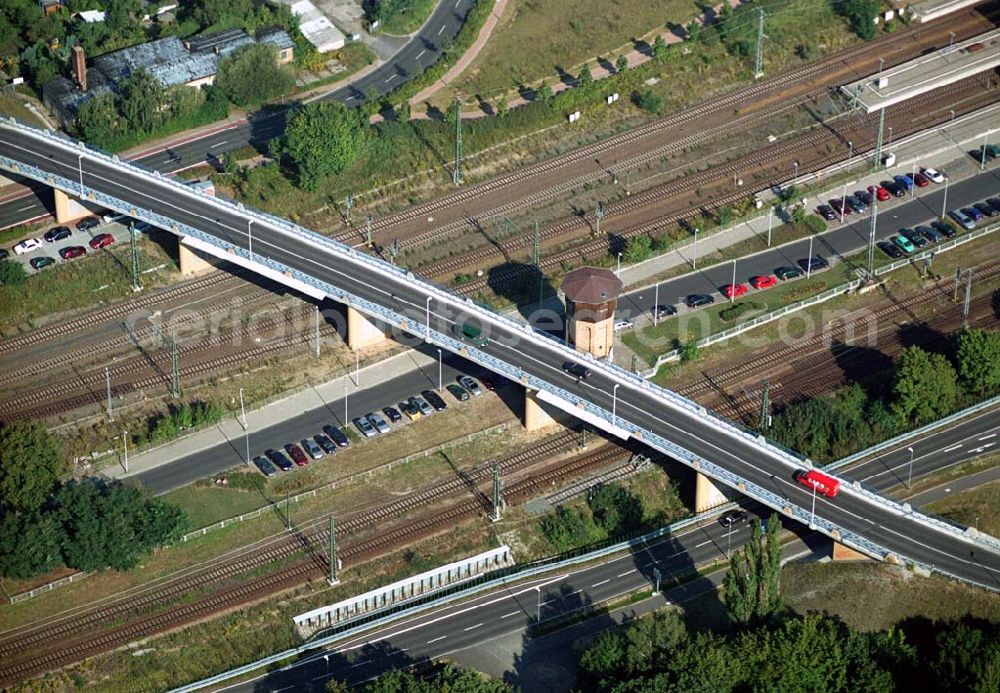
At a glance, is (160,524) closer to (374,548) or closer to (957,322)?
(374,548)

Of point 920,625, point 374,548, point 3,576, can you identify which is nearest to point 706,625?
point 920,625

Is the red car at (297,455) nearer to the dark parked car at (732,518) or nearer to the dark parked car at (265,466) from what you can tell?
the dark parked car at (265,466)

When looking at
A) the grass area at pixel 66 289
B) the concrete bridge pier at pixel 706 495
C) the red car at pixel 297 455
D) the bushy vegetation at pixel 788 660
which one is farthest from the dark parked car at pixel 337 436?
the bushy vegetation at pixel 788 660

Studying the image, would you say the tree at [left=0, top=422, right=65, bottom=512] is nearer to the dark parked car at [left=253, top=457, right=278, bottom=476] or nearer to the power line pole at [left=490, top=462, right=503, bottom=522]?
the dark parked car at [left=253, top=457, right=278, bottom=476]

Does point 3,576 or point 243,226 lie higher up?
point 243,226

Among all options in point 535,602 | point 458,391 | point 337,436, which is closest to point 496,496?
point 535,602

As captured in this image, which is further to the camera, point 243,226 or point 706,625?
point 243,226

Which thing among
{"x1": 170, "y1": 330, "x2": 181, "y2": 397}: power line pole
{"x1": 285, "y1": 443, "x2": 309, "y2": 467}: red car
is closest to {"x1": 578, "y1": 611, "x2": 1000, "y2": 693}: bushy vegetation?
{"x1": 285, "y1": 443, "x2": 309, "y2": 467}: red car
